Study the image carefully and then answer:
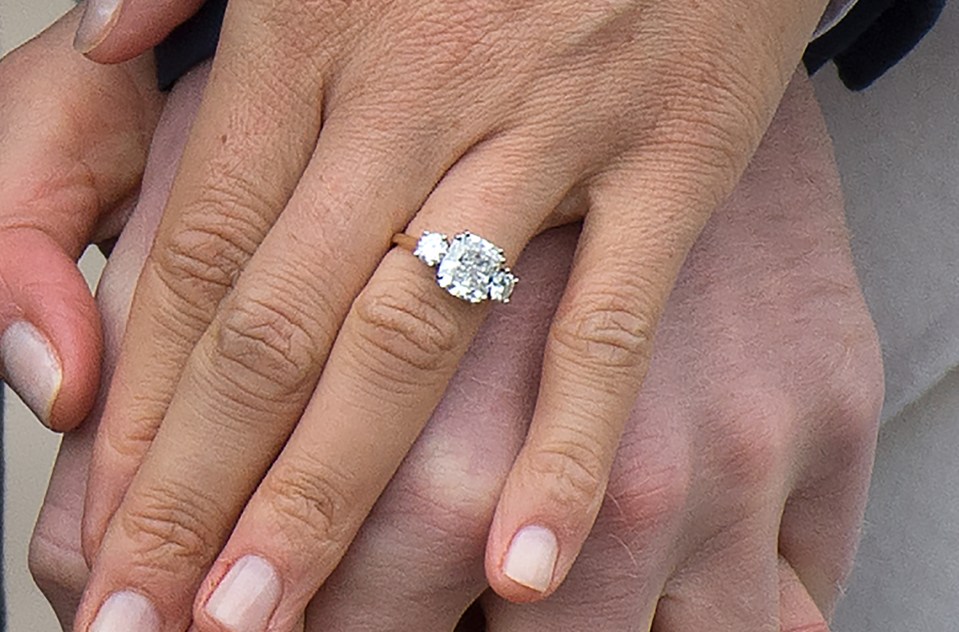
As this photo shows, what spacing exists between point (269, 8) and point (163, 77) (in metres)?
0.14

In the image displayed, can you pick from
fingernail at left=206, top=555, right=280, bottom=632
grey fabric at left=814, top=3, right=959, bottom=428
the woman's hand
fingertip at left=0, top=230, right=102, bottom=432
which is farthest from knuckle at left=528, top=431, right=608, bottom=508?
grey fabric at left=814, top=3, right=959, bottom=428

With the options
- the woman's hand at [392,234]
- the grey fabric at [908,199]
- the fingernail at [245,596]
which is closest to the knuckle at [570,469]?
the woman's hand at [392,234]

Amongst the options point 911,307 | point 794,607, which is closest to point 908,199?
point 911,307

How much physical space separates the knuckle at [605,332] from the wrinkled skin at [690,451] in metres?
0.03

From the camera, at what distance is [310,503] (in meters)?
0.52

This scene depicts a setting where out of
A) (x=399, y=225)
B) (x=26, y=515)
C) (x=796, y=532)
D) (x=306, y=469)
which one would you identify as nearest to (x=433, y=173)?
(x=399, y=225)

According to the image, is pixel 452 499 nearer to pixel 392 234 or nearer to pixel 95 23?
pixel 392 234

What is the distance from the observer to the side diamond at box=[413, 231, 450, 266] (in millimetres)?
509

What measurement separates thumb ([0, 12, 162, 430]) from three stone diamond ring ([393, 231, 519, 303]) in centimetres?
18

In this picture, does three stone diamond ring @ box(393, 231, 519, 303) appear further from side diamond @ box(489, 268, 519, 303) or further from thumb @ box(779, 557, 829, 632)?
thumb @ box(779, 557, 829, 632)

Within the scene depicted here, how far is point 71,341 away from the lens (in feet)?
1.97

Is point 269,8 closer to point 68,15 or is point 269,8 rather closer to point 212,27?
point 212,27

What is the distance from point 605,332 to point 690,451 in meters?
0.08

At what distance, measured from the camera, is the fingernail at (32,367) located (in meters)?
0.60
